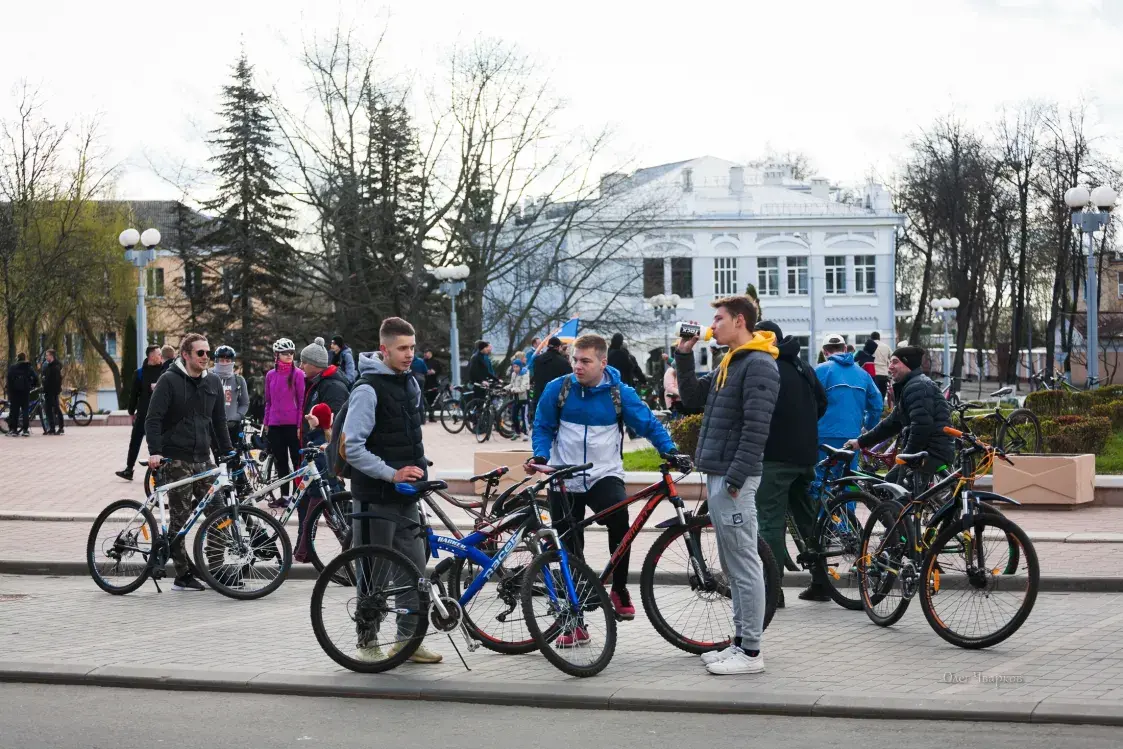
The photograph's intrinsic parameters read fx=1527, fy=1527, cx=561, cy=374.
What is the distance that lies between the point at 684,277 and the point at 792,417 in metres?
66.6

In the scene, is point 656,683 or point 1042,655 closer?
point 656,683

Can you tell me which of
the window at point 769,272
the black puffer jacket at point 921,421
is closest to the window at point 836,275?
the window at point 769,272

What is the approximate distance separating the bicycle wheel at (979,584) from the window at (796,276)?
223 ft

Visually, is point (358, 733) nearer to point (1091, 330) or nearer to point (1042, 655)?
point (1042, 655)

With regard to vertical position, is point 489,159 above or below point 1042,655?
above

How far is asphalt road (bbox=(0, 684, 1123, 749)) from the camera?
6.34m

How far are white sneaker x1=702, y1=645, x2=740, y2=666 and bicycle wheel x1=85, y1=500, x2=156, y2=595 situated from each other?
196 inches

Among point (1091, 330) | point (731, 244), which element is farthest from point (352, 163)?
point (731, 244)

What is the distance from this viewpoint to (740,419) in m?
7.79

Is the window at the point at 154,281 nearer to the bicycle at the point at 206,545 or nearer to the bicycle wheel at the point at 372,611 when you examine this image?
the bicycle at the point at 206,545

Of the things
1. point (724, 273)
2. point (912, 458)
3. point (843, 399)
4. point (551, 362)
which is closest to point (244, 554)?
point (843, 399)

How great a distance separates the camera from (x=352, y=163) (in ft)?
145

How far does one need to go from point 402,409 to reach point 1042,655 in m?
3.62

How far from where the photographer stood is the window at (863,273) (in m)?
75.1
